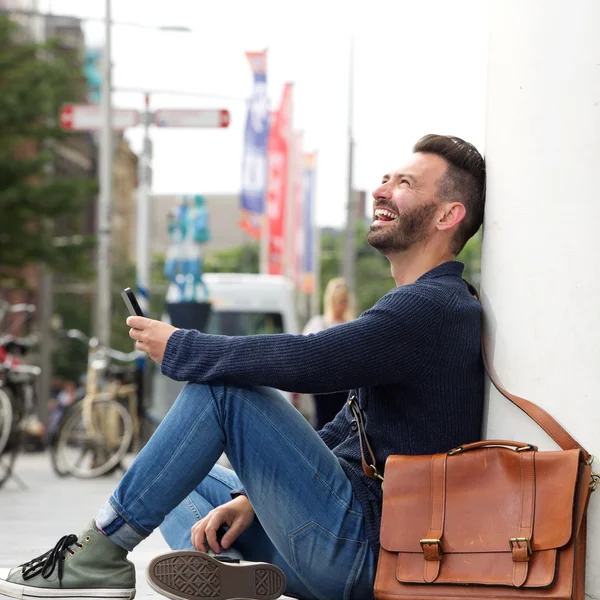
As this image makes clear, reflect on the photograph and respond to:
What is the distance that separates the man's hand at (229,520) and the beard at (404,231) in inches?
31.6

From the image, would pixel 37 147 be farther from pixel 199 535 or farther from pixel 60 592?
pixel 60 592

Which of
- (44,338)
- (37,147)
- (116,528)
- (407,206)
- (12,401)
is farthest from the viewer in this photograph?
(44,338)

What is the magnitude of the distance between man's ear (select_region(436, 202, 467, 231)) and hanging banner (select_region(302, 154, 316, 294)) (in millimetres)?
30450

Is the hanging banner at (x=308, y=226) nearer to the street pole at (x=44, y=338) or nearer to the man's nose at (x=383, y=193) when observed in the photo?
the street pole at (x=44, y=338)

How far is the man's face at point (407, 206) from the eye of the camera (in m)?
3.92

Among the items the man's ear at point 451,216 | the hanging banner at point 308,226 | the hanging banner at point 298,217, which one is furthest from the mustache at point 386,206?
the hanging banner at point 308,226

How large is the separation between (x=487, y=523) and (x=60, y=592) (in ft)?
3.72

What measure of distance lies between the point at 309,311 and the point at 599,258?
1394 inches

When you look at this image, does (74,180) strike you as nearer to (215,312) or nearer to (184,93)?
(184,93)

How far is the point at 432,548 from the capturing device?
134 inches

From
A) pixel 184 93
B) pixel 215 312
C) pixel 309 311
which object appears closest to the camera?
pixel 215 312

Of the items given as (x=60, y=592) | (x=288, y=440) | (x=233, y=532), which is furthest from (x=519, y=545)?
(x=60, y=592)

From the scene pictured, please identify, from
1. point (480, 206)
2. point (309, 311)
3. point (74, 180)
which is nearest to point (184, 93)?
point (74, 180)

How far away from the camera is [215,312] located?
21922 mm
